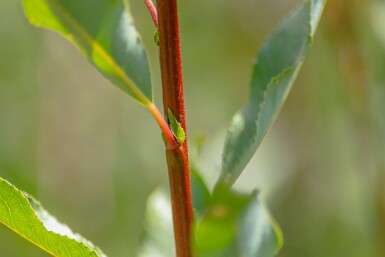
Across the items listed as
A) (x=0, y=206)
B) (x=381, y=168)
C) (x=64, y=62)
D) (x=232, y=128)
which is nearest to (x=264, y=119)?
(x=232, y=128)

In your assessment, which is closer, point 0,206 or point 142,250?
point 0,206

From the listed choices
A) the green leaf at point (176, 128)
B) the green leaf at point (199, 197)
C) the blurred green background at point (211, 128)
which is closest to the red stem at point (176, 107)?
the green leaf at point (176, 128)

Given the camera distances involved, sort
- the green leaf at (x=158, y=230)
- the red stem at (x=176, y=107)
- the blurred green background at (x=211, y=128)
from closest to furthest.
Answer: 1. the red stem at (x=176, y=107)
2. the green leaf at (x=158, y=230)
3. the blurred green background at (x=211, y=128)

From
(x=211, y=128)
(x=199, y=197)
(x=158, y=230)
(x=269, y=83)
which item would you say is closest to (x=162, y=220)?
(x=158, y=230)

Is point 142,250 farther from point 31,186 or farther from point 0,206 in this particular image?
point 31,186

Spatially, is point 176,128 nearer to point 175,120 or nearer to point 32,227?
point 175,120

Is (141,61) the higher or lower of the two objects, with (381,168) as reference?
higher

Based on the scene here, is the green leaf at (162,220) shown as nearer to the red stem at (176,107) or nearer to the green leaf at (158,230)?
the green leaf at (158,230)
